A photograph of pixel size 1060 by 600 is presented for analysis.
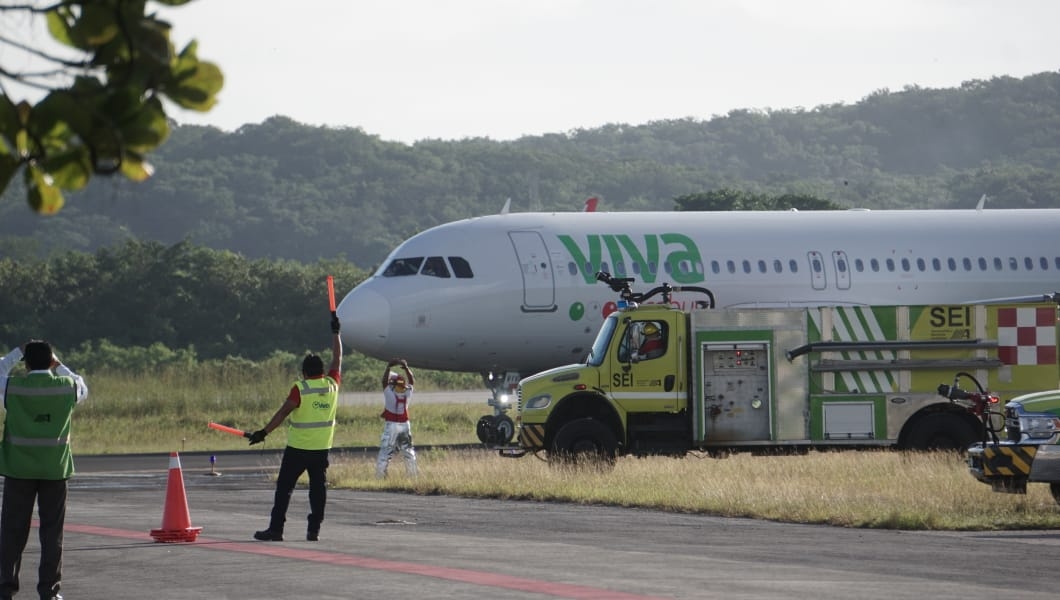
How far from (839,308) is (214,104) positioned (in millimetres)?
18977

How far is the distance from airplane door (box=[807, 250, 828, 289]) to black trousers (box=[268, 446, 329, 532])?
17.4 m

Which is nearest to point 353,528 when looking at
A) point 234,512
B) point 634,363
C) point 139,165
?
point 234,512

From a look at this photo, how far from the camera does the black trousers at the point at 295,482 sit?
15.6m

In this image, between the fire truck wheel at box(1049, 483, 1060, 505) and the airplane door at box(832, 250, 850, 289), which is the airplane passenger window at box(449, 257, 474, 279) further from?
the fire truck wheel at box(1049, 483, 1060, 505)

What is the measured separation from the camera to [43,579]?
38.8 ft

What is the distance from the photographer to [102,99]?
16.4 ft

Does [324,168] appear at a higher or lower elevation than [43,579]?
higher

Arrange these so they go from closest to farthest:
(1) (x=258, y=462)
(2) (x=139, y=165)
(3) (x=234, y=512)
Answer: (2) (x=139, y=165), (3) (x=234, y=512), (1) (x=258, y=462)

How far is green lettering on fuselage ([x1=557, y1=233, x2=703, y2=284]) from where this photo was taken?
30.9 metres

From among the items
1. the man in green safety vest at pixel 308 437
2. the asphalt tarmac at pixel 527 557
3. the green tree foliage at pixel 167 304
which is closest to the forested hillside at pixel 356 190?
the green tree foliage at pixel 167 304

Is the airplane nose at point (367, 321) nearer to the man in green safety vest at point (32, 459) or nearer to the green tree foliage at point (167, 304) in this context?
the man in green safety vest at point (32, 459)

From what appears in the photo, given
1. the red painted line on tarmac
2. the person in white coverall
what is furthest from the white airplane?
the red painted line on tarmac

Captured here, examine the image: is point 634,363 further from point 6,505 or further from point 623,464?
point 6,505

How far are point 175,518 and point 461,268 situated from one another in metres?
15.3
